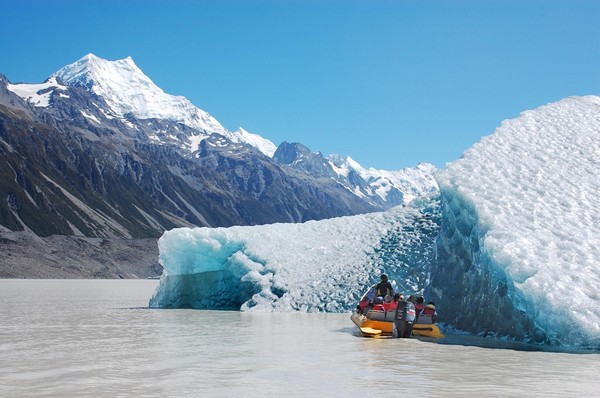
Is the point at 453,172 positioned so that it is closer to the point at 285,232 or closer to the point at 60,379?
the point at 285,232

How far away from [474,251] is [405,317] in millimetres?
2828

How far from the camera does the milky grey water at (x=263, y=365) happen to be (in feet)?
36.5

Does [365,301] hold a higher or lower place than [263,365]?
higher

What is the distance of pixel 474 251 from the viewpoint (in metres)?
19.7

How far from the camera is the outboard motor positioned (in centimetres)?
1895

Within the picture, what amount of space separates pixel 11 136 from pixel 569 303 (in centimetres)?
20222

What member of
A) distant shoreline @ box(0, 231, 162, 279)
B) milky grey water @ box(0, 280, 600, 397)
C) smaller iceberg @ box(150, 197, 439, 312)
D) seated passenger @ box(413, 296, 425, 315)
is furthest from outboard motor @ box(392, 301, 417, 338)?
distant shoreline @ box(0, 231, 162, 279)

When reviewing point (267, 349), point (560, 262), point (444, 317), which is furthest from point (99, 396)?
point (444, 317)

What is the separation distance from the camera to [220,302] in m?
31.3

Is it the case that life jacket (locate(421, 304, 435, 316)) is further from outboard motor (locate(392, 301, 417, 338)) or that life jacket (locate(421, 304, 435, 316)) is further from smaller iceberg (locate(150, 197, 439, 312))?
smaller iceberg (locate(150, 197, 439, 312))

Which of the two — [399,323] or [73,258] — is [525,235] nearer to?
[399,323]

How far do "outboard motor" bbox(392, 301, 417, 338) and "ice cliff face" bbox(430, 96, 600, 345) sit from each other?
1.85 metres

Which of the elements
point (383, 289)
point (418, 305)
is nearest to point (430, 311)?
point (418, 305)

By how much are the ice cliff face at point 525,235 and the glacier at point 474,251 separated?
0.03m
